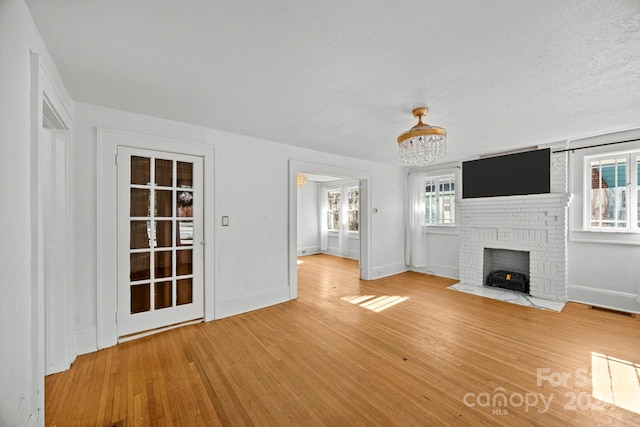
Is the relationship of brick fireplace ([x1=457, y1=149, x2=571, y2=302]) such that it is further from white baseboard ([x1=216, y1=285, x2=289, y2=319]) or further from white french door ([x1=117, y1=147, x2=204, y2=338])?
white french door ([x1=117, y1=147, x2=204, y2=338])

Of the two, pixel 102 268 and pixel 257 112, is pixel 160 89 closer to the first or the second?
pixel 257 112

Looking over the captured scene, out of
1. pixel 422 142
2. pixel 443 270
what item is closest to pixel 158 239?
pixel 422 142

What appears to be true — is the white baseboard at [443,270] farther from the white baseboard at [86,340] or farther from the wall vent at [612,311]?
the white baseboard at [86,340]

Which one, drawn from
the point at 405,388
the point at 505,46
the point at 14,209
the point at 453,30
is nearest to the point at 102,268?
the point at 14,209

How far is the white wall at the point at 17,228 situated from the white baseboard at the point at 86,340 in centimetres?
131

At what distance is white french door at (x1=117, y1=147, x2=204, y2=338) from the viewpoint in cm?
274

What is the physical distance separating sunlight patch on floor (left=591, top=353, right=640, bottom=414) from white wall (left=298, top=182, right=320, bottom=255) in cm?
691

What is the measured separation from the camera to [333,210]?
28.4ft

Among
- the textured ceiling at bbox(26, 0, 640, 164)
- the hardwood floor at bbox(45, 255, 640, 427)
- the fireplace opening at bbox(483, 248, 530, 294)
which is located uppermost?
the textured ceiling at bbox(26, 0, 640, 164)

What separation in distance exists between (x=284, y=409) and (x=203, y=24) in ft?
8.38

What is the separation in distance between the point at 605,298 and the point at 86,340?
659cm

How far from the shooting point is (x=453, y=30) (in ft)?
4.99

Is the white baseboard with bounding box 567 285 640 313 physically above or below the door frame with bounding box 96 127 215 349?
below

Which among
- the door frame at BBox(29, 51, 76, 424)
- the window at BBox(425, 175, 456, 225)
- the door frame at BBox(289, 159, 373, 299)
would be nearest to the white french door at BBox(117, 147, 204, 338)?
the door frame at BBox(29, 51, 76, 424)
